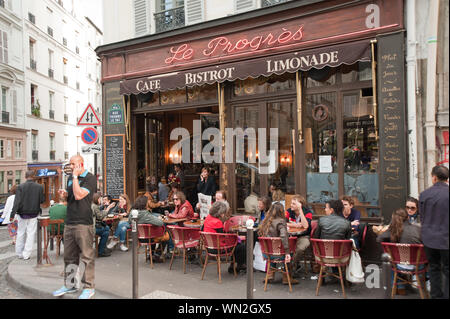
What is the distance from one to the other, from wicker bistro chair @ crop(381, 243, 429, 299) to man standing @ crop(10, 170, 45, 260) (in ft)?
22.8

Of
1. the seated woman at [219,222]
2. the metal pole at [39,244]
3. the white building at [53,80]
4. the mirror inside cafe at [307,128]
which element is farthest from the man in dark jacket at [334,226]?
the white building at [53,80]

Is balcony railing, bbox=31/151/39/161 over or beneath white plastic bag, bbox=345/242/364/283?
over

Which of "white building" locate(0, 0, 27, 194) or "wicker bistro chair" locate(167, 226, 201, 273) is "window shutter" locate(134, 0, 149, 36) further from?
"white building" locate(0, 0, 27, 194)

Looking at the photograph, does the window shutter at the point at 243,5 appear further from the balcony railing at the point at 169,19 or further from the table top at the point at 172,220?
the table top at the point at 172,220

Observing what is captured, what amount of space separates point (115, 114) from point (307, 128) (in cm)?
539

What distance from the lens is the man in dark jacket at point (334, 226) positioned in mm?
5457

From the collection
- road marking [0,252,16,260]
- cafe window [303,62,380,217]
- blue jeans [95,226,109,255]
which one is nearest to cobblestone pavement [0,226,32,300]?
road marking [0,252,16,260]

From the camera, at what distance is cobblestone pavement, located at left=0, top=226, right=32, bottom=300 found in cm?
578

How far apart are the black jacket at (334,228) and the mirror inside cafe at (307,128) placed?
1759 millimetres

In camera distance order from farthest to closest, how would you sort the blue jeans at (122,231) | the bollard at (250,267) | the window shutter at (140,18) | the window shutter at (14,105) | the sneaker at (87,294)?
the window shutter at (14,105)
the window shutter at (140,18)
the blue jeans at (122,231)
the sneaker at (87,294)
the bollard at (250,267)

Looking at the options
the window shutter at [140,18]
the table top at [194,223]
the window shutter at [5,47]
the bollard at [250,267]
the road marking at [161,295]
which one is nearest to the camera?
the bollard at [250,267]

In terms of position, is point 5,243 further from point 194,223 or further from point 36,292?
point 194,223

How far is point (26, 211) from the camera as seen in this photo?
26.1 ft

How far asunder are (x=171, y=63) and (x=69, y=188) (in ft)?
16.7
